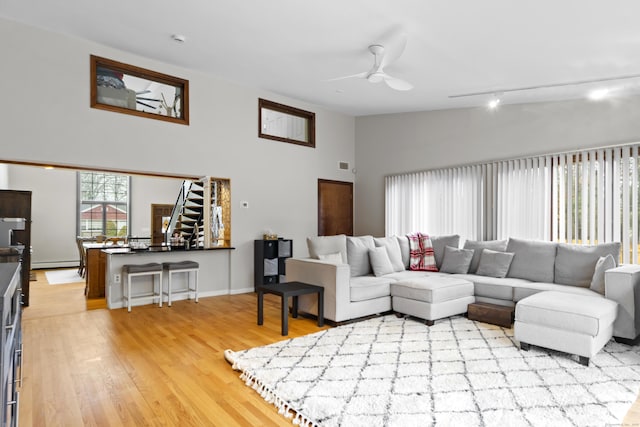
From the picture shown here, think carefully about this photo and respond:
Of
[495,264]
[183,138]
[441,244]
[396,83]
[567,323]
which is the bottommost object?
[567,323]

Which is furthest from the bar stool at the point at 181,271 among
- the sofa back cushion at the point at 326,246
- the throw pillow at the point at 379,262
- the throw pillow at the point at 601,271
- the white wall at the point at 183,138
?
the throw pillow at the point at 601,271

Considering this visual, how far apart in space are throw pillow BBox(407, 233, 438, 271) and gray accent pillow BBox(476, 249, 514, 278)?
676 millimetres

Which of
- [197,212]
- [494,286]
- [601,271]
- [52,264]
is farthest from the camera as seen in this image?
[52,264]

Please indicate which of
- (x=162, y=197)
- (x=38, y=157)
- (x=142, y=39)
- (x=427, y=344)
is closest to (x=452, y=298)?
(x=427, y=344)

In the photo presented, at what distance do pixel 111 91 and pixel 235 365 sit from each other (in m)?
4.00

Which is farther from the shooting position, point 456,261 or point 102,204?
point 102,204

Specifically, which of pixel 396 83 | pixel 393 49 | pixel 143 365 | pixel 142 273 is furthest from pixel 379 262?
pixel 142 273

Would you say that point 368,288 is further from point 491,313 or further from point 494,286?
point 494,286

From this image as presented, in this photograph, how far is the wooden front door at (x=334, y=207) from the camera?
7520 millimetres

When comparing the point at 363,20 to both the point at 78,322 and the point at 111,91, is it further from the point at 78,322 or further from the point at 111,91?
the point at 78,322

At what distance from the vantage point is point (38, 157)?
179 inches

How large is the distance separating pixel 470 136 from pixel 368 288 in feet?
10.9

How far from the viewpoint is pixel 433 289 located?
4.33m

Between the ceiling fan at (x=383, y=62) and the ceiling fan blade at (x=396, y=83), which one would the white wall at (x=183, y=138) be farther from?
the ceiling fan blade at (x=396, y=83)
